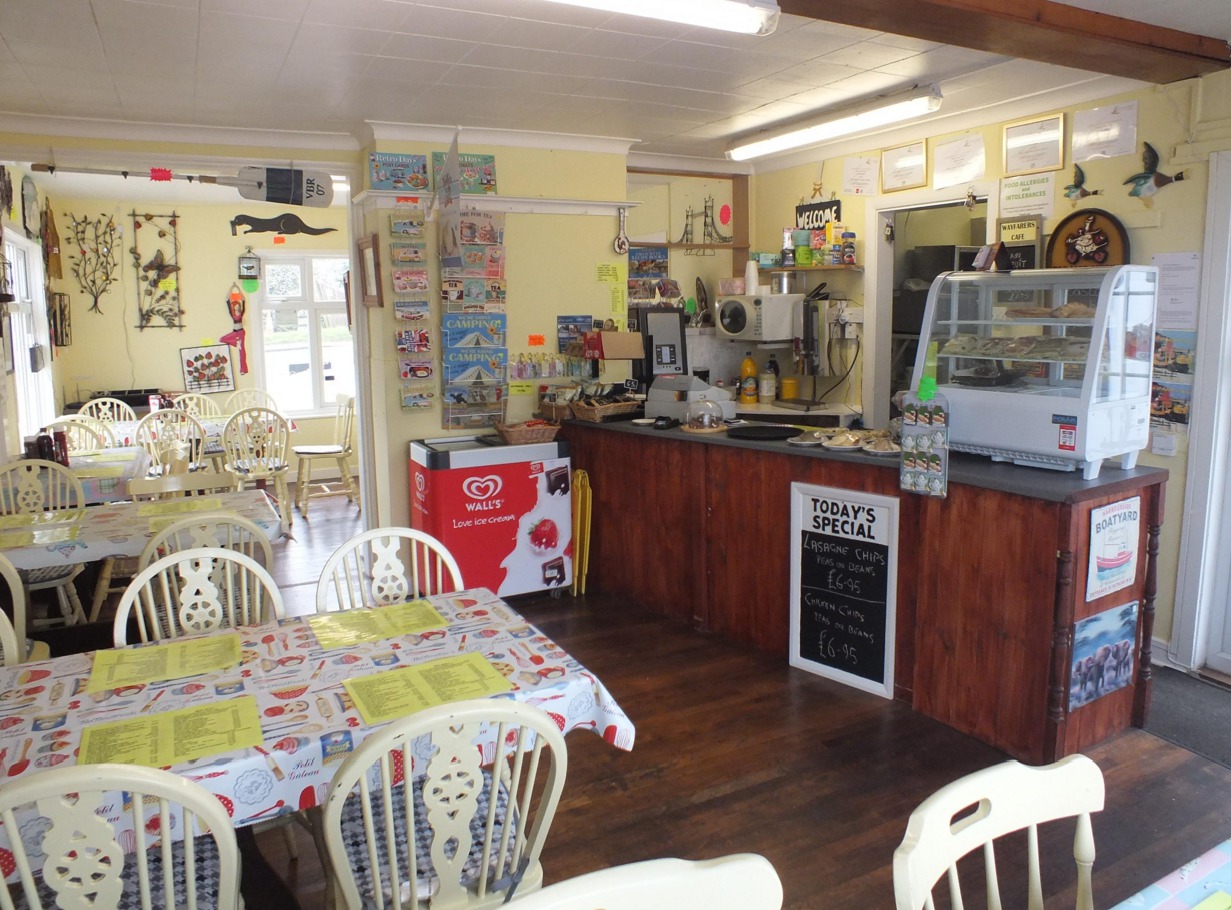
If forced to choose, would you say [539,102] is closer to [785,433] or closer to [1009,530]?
[785,433]

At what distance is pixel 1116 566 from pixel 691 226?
376 cm

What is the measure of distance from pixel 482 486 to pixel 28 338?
3.70 m

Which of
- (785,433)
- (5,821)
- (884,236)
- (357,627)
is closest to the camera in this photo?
(5,821)

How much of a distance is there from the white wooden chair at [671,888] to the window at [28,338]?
17.0ft

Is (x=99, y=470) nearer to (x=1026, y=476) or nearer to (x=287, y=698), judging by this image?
(x=287, y=698)

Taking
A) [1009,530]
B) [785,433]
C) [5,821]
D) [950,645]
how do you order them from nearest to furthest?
[5,821], [1009,530], [950,645], [785,433]

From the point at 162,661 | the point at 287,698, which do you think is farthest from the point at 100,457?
the point at 287,698

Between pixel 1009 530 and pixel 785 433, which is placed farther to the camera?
pixel 785 433

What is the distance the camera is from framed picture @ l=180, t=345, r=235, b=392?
313 inches

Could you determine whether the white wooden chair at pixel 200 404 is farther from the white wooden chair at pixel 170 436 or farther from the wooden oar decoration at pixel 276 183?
the wooden oar decoration at pixel 276 183

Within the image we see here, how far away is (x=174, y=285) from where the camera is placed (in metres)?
7.84

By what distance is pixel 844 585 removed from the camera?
136 inches

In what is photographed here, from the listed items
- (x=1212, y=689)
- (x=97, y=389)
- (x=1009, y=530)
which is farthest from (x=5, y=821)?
(x=97, y=389)

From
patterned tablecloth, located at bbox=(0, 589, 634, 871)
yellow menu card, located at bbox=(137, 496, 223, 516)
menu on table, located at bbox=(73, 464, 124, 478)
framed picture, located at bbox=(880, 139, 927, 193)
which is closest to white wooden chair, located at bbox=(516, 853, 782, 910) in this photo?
patterned tablecloth, located at bbox=(0, 589, 634, 871)
